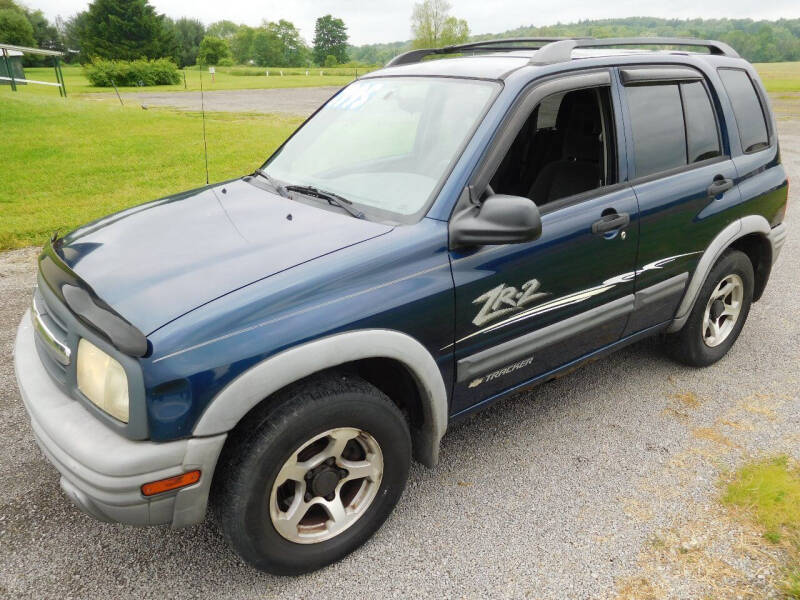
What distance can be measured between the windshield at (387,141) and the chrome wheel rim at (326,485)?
93 centimetres

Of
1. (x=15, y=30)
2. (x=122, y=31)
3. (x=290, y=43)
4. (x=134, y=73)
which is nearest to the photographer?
(x=134, y=73)

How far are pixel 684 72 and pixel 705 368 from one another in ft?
5.95

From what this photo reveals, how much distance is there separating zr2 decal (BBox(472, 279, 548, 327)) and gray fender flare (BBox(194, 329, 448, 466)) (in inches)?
11.7

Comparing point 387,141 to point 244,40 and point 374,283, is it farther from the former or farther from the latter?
point 244,40

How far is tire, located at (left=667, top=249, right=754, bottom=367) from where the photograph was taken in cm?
361

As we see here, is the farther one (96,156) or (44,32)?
(44,32)

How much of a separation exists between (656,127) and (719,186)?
0.54m

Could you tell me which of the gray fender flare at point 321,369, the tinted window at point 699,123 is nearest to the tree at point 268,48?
the tinted window at point 699,123

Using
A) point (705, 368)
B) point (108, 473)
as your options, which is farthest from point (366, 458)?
point (705, 368)

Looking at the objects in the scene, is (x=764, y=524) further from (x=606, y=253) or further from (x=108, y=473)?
(x=108, y=473)

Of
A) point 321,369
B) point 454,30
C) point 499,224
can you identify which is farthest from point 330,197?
point 454,30

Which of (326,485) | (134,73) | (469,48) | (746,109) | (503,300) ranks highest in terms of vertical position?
(134,73)

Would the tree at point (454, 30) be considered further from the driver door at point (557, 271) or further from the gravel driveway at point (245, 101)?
the driver door at point (557, 271)

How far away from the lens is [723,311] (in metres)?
3.89
